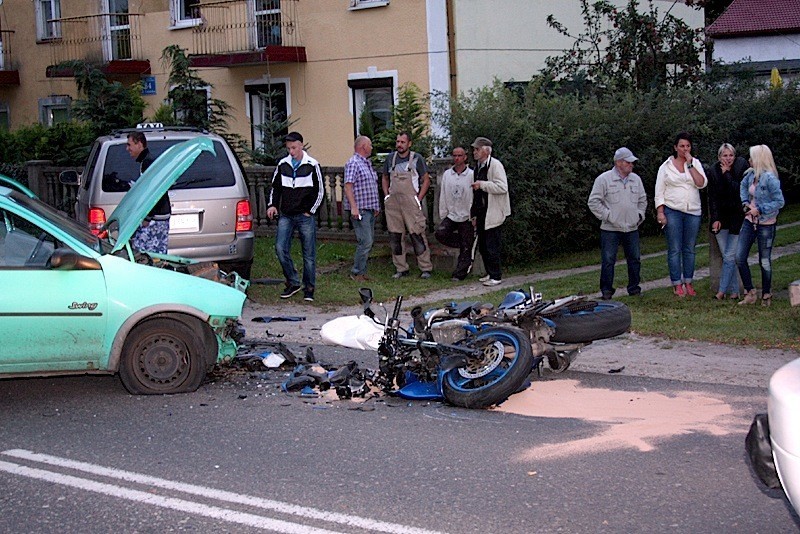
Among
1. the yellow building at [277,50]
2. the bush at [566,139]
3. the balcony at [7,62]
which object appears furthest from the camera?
the balcony at [7,62]

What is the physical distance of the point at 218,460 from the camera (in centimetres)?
643

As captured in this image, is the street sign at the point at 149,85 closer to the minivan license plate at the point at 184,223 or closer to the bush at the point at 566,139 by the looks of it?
the bush at the point at 566,139

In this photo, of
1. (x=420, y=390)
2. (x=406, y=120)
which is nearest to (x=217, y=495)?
(x=420, y=390)

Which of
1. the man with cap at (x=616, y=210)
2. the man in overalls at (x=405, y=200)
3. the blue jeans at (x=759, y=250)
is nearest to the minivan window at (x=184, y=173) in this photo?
the man in overalls at (x=405, y=200)

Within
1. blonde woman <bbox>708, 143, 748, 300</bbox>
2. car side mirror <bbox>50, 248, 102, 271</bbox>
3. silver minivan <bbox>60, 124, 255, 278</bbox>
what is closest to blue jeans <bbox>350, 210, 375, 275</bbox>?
silver minivan <bbox>60, 124, 255, 278</bbox>

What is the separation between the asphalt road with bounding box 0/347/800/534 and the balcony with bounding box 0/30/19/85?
66.3 ft

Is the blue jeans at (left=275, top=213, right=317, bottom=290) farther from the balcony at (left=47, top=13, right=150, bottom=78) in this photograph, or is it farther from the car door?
the balcony at (left=47, top=13, right=150, bottom=78)

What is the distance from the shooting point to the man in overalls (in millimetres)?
13680

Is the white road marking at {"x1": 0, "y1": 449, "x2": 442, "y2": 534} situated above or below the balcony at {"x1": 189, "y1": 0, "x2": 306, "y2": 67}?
below

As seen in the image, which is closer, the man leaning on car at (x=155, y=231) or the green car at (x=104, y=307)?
the green car at (x=104, y=307)

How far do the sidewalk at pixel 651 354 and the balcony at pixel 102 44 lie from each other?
44.1ft

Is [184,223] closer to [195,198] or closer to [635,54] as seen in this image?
[195,198]

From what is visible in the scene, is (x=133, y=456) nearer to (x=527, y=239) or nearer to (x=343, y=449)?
(x=343, y=449)

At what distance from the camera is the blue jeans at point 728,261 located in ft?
36.9
